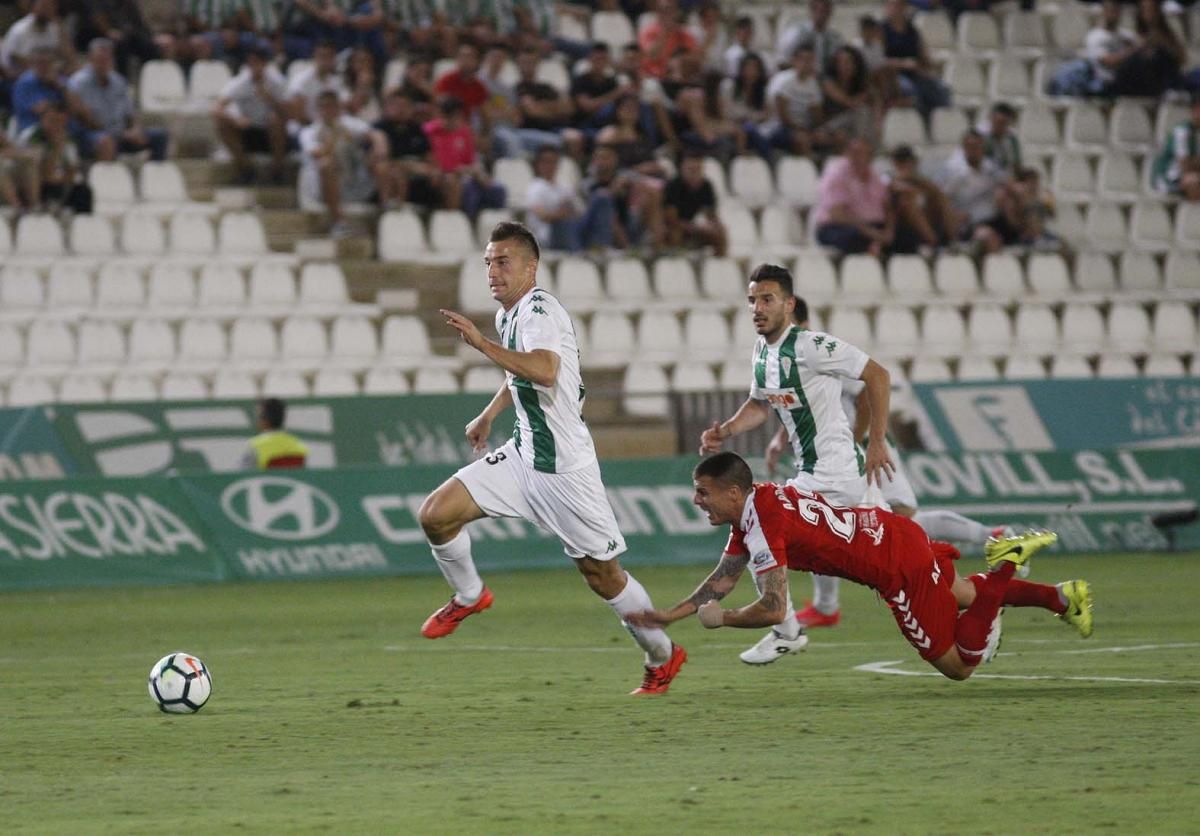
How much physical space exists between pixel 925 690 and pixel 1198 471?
11102mm

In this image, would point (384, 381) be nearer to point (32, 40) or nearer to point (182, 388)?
point (182, 388)

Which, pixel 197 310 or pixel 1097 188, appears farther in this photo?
pixel 1097 188

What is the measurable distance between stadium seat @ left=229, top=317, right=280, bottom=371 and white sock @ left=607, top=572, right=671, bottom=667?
11762 millimetres

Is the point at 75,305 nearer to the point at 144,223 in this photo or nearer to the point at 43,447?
the point at 144,223

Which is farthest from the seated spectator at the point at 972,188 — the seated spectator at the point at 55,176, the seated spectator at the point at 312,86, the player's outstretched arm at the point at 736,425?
the player's outstretched arm at the point at 736,425

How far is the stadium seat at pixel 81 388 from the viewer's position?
65.8 ft

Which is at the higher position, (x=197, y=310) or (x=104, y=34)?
(x=104, y=34)

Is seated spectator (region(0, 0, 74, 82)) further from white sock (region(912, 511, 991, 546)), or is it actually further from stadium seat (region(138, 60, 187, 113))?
white sock (region(912, 511, 991, 546))

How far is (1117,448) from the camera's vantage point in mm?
19750

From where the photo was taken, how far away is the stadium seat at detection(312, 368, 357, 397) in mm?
20438

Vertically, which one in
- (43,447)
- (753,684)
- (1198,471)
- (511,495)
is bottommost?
(1198,471)

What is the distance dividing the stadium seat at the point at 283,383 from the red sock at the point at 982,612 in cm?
1225

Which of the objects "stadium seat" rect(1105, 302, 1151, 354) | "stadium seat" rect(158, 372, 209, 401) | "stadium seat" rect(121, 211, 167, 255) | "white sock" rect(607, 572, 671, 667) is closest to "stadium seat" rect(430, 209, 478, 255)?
"stadium seat" rect(121, 211, 167, 255)

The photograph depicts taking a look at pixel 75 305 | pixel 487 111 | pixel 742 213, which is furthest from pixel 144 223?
pixel 742 213
